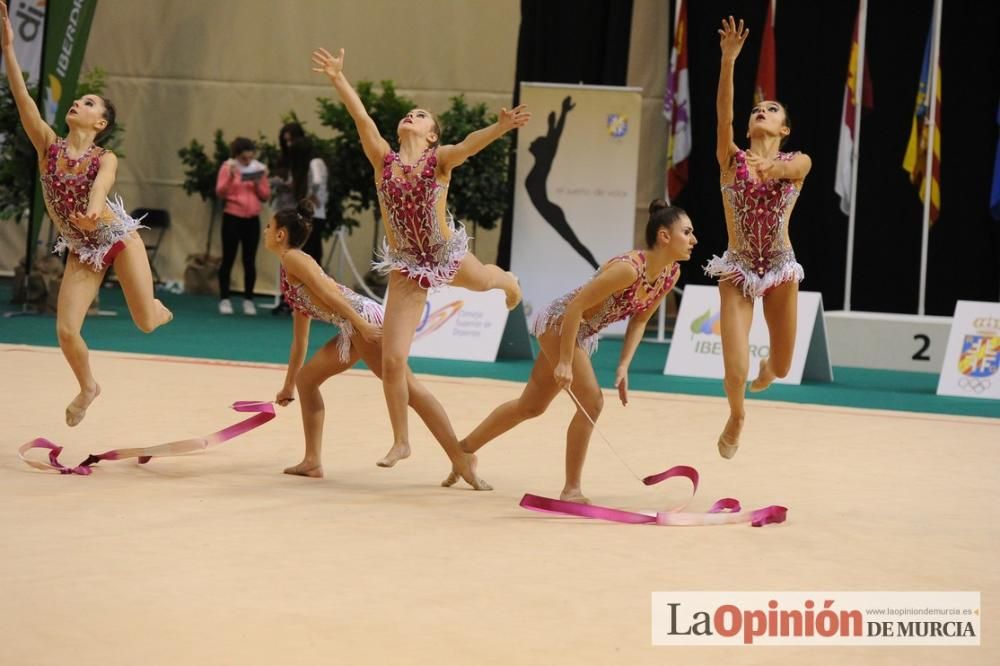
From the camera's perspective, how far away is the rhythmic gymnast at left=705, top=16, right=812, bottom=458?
18.7 feet

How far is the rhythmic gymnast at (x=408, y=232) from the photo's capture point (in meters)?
5.58

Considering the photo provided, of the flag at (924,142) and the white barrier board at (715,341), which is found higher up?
the flag at (924,142)

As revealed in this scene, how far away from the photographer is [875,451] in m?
7.03

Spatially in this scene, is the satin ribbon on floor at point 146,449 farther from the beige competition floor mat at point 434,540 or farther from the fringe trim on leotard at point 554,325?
the fringe trim on leotard at point 554,325

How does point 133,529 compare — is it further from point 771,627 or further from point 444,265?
point 771,627

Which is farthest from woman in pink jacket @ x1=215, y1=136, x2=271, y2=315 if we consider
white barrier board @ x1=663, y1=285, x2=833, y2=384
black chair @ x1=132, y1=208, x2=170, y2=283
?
white barrier board @ x1=663, y1=285, x2=833, y2=384

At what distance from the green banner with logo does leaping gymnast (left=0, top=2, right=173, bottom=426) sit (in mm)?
5343

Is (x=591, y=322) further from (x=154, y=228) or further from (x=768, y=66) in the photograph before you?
(x=154, y=228)

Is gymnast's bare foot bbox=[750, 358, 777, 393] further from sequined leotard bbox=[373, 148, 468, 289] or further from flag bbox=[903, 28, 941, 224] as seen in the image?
flag bbox=[903, 28, 941, 224]

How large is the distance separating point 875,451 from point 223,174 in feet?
25.2

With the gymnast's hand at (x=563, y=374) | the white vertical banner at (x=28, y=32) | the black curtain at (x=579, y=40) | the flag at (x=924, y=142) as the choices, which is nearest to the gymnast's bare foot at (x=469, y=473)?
the gymnast's hand at (x=563, y=374)

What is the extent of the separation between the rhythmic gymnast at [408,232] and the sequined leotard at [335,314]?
18 centimetres

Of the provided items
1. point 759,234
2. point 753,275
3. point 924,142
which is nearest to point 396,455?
point 753,275

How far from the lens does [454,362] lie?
10.4 metres
